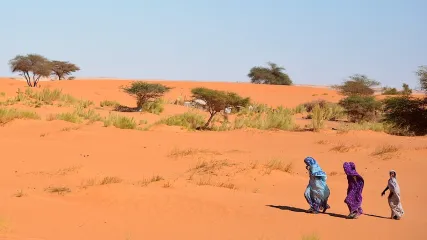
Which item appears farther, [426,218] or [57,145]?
[57,145]

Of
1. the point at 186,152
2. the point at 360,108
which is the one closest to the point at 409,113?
the point at 186,152

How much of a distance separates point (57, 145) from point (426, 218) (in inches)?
430

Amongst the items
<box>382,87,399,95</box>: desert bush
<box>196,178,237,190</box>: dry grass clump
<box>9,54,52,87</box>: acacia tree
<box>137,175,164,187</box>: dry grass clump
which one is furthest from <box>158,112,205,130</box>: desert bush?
<box>382,87,399,95</box>: desert bush

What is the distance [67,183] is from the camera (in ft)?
37.4

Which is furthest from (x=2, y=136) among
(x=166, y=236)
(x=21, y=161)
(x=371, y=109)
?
(x=371, y=109)

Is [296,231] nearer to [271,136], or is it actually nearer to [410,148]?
[410,148]

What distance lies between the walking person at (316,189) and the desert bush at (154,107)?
805 inches

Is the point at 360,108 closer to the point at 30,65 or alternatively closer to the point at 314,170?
the point at 314,170

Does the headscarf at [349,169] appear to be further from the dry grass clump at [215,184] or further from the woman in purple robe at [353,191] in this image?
the dry grass clump at [215,184]

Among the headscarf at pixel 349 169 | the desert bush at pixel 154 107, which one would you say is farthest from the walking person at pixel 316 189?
the desert bush at pixel 154 107

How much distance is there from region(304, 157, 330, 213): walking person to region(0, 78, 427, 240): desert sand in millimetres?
257

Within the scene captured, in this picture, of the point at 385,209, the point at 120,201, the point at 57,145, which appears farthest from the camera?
the point at 57,145

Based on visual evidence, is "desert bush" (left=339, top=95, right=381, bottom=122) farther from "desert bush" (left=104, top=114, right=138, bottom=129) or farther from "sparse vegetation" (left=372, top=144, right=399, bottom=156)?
"desert bush" (left=104, top=114, right=138, bottom=129)

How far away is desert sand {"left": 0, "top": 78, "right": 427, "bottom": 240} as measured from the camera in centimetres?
823
